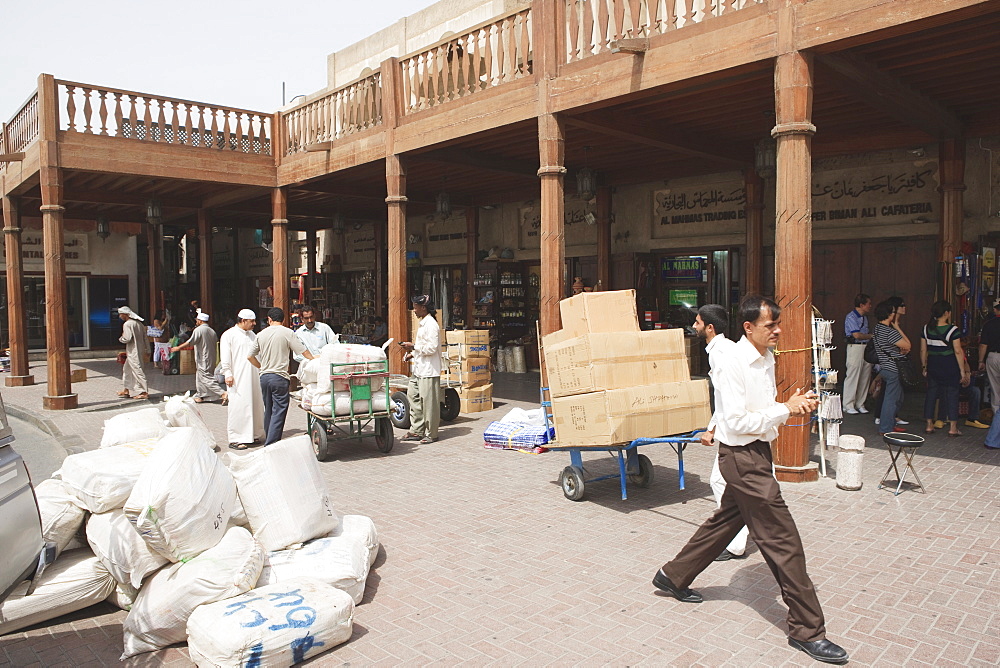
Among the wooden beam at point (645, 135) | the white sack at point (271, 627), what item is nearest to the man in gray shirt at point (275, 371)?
the wooden beam at point (645, 135)

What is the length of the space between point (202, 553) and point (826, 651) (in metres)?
3.43

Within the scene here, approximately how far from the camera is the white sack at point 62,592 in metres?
4.10

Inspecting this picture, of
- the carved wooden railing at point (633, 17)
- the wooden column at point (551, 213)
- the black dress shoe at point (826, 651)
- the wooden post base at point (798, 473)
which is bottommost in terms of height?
the black dress shoe at point (826, 651)

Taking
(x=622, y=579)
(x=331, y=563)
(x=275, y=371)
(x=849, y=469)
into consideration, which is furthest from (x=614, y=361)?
(x=275, y=371)

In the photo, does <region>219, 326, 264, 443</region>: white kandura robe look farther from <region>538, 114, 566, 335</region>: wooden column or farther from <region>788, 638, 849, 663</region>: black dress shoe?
<region>788, 638, 849, 663</region>: black dress shoe

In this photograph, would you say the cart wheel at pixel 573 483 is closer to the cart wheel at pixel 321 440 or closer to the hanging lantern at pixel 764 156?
the cart wheel at pixel 321 440

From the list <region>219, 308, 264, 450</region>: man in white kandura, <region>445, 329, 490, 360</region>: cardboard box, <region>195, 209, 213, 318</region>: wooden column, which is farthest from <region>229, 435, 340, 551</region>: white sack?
<region>195, 209, 213, 318</region>: wooden column

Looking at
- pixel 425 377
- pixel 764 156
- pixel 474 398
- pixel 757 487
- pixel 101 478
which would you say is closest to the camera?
pixel 757 487

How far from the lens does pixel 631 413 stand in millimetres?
6020

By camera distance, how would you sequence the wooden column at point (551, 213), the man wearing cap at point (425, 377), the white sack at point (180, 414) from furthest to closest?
the wooden column at point (551, 213) → the man wearing cap at point (425, 377) → the white sack at point (180, 414)

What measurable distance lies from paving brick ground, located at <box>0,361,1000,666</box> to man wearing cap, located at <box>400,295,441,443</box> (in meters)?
1.69

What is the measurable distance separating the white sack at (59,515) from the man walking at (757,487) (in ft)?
12.0

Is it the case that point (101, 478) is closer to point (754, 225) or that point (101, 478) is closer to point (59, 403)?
point (59, 403)

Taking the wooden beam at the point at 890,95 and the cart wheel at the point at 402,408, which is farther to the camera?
the cart wheel at the point at 402,408
